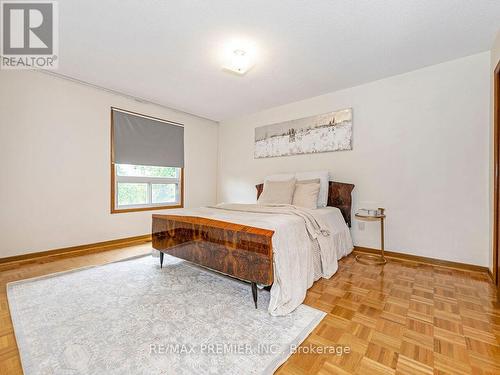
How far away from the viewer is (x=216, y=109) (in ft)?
14.1

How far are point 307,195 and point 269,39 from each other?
1.86 metres

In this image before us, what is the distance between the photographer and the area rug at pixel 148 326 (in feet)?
3.98

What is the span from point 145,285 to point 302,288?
1.48 metres

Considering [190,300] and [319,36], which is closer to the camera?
[190,300]

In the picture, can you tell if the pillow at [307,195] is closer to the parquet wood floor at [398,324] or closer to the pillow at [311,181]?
the pillow at [311,181]

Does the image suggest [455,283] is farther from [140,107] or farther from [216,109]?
[140,107]

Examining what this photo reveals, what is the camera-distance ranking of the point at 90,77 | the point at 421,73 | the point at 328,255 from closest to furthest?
the point at 328,255
the point at 421,73
the point at 90,77

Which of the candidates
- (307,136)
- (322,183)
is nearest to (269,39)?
(307,136)

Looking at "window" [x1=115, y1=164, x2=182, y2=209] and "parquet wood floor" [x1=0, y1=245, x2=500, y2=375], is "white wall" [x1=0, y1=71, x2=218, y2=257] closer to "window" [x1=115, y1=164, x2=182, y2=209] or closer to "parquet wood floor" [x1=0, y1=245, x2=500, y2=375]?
"window" [x1=115, y1=164, x2=182, y2=209]

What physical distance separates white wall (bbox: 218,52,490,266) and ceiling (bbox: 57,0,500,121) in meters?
0.26

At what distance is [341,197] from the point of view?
128 inches

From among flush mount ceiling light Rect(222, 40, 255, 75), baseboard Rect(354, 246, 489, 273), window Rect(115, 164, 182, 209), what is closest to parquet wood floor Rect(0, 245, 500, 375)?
baseboard Rect(354, 246, 489, 273)

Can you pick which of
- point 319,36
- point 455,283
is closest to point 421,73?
point 319,36

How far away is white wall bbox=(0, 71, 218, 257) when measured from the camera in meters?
2.69
